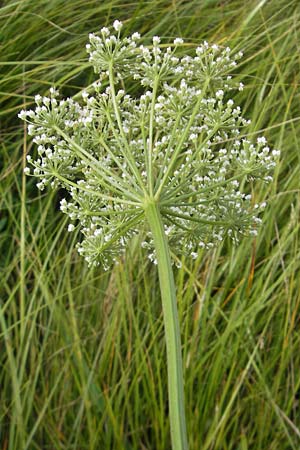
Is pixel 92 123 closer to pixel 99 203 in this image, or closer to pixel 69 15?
pixel 99 203

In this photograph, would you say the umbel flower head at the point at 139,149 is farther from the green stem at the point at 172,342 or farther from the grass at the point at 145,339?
the grass at the point at 145,339

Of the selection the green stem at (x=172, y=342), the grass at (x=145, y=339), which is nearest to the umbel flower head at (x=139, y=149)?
the green stem at (x=172, y=342)

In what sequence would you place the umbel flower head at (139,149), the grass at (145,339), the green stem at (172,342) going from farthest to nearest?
the grass at (145,339) < the umbel flower head at (139,149) < the green stem at (172,342)

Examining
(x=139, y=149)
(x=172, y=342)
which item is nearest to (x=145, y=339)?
(x=139, y=149)

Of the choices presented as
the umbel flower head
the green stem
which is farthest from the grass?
the green stem

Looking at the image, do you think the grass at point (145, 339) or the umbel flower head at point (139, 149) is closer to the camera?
the umbel flower head at point (139, 149)

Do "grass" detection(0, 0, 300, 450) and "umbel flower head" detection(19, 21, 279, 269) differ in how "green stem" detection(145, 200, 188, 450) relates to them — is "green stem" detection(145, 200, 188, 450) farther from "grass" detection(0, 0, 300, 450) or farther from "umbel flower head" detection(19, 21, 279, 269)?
"grass" detection(0, 0, 300, 450)
